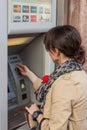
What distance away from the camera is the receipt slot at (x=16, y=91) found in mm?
2375

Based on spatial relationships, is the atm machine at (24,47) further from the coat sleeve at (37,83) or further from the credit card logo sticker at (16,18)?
the coat sleeve at (37,83)

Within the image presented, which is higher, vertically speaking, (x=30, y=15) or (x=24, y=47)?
(x=30, y=15)

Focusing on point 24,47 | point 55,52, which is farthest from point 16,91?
point 55,52

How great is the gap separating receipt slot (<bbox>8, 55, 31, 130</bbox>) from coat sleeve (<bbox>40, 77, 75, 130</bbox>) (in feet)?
2.12

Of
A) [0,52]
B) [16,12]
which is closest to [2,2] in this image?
[16,12]

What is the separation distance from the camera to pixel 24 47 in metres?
2.58

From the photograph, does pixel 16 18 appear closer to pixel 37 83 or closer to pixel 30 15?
pixel 30 15

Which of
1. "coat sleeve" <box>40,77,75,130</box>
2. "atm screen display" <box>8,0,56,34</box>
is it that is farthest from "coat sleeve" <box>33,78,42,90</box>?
"coat sleeve" <box>40,77,75,130</box>

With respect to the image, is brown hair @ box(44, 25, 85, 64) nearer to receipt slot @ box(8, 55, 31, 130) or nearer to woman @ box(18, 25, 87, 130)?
woman @ box(18, 25, 87, 130)

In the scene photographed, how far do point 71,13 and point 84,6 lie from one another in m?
0.16

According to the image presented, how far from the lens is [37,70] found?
256cm

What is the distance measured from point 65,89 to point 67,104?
3.2 inches

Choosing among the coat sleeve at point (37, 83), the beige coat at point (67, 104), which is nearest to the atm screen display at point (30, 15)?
the coat sleeve at point (37, 83)

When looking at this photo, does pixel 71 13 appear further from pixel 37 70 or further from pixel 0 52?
pixel 0 52
